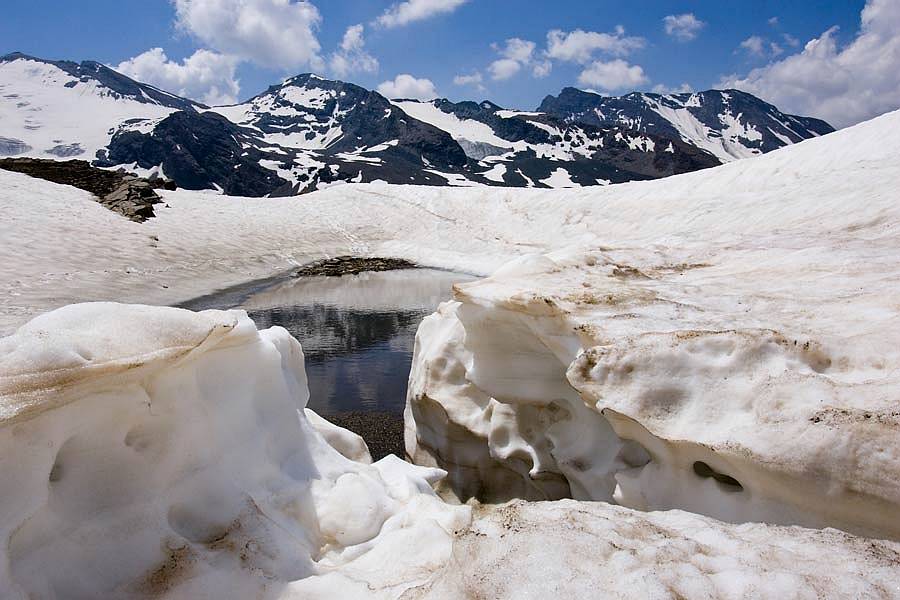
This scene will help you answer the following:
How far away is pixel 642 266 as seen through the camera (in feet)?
23.9

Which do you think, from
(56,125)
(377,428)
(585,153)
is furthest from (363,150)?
(377,428)

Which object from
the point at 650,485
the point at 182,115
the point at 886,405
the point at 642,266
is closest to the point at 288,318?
the point at 642,266

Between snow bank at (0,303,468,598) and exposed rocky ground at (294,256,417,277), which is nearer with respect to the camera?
snow bank at (0,303,468,598)

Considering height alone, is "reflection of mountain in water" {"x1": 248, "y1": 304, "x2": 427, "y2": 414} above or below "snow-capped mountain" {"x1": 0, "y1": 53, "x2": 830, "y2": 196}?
below

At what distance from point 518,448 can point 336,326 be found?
9806mm

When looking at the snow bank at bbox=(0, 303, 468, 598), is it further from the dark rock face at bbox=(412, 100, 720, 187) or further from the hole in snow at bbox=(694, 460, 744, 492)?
the dark rock face at bbox=(412, 100, 720, 187)

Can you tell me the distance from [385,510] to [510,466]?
2.07 metres

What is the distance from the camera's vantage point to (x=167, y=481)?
10.7 ft

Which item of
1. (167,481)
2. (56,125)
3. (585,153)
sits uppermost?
(585,153)

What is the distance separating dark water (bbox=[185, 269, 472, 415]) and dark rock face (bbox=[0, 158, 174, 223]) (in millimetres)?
9336

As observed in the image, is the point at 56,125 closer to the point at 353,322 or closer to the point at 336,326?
the point at 353,322

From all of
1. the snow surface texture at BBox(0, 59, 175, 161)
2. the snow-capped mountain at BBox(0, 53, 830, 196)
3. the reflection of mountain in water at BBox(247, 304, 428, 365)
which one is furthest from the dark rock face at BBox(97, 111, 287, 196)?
the reflection of mountain in water at BBox(247, 304, 428, 365)

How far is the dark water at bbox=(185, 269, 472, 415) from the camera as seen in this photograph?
31.6 feet

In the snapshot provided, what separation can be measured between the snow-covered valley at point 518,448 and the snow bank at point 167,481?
0.01 m
